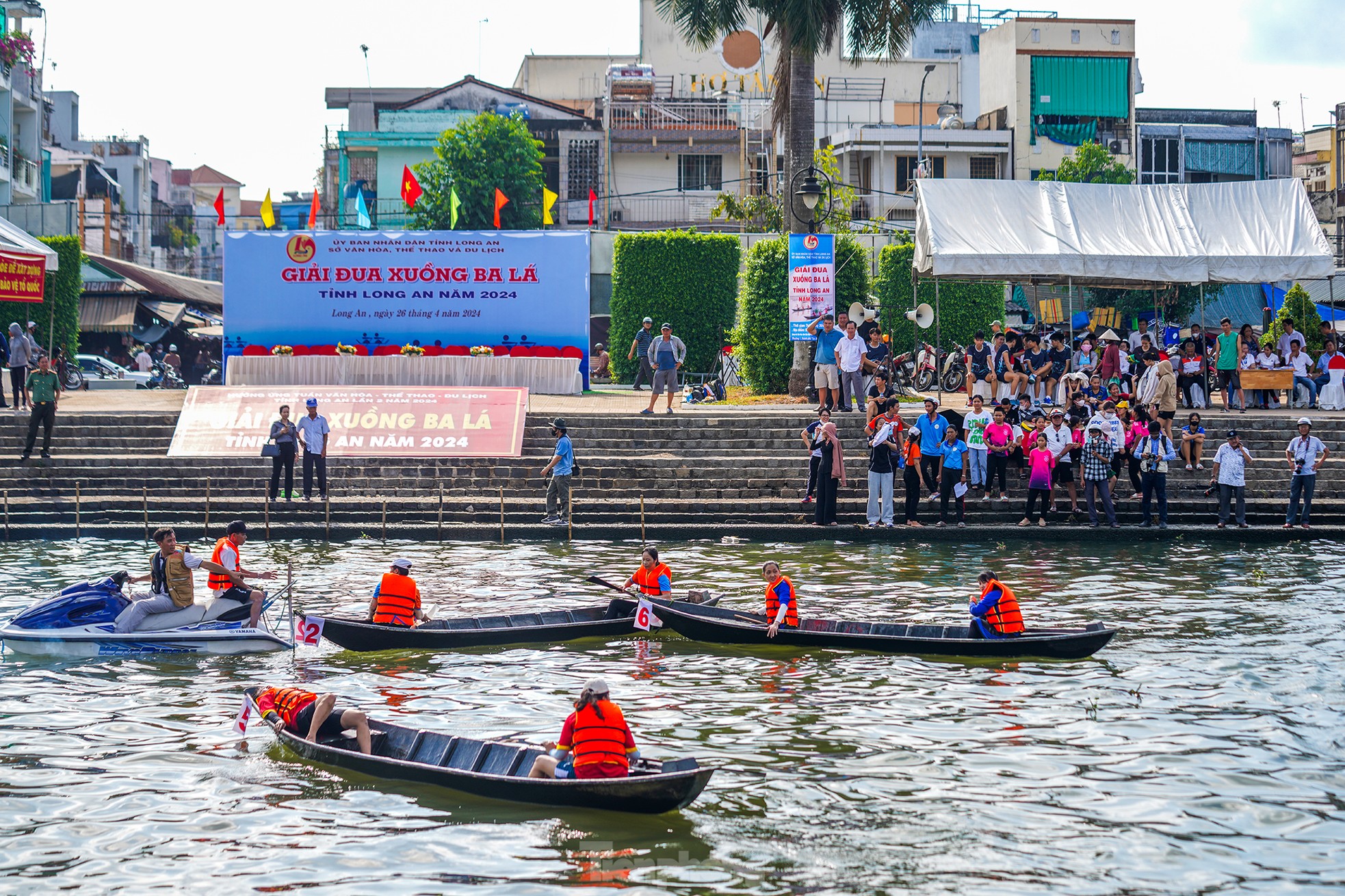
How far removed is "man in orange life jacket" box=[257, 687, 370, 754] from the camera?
34.7 ft

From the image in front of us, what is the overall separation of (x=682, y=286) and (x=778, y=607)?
2175 centimetres

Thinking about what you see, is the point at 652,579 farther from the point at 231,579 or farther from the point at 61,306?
the point at 61,306

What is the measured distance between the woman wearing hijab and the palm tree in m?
7.05

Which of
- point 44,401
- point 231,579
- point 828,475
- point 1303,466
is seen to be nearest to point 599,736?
point 231,579

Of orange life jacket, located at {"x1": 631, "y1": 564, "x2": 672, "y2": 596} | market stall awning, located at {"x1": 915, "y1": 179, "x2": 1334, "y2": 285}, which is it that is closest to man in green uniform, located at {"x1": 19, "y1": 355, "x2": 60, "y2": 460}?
orange life jacket, located at {"x1": 631, "y1": 564, "x2": 672, "y2": 596}

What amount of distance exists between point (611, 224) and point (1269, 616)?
134 ft

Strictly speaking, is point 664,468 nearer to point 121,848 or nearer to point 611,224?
point 121,848

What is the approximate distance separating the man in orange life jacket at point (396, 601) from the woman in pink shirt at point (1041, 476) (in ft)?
37.9

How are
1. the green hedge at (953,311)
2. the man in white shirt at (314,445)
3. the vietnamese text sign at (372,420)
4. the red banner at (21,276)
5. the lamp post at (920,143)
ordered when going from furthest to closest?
1. the lamp post at (920,143)
2. the green hedge at (953,311)
3. the red banner at (21,276)
4. the vietnamese text sign at (372,420)
5. the man in white shirt at (314,445)

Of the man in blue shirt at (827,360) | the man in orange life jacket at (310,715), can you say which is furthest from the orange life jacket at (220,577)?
the man in blue shirt at (827,360)

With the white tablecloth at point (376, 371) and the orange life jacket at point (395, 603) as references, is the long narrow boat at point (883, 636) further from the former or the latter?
the white tablecloth at point (376, 371)

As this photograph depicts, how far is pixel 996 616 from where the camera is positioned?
13930 millimetres

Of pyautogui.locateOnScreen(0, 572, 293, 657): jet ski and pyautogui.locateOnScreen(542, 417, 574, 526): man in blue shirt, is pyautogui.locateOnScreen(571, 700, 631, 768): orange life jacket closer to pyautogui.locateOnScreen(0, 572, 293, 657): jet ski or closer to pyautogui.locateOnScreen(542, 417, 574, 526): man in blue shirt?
pyautogui.locateOnScreen(0, 572, 293, 657): jet ski

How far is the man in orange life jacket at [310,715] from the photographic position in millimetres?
10562
